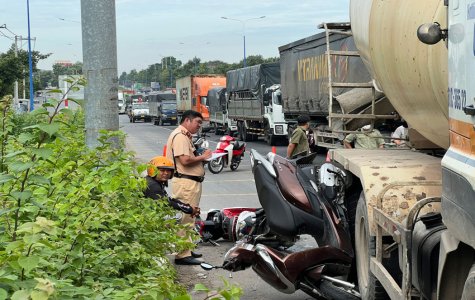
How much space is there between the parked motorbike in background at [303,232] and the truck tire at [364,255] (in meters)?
0.08

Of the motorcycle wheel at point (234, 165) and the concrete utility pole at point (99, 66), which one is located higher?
the concrete utility pole at point (99, 66)

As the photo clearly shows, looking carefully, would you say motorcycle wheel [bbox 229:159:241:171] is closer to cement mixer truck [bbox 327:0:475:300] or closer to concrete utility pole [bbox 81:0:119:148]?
concrete utility pole [bbox 81:0:119:148]

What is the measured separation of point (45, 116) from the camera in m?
4.08

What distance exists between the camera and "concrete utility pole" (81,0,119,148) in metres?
7.14

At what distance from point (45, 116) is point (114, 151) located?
2352 millimetres

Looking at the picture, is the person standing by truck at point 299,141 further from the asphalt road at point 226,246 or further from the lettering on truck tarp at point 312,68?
the lettering on truck tarp at point 312,68

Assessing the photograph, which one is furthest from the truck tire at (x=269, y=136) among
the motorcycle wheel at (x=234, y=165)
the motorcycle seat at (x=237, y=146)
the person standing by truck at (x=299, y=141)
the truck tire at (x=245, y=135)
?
the person standing by truck at (x=299, y=141)

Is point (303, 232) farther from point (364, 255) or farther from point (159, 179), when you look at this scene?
point (159, 179)

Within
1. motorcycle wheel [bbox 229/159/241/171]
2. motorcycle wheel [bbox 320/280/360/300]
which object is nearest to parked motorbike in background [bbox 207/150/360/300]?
motorcycle wheel [bbox 320/280/360/300]

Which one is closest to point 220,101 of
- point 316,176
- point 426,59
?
point 316,176

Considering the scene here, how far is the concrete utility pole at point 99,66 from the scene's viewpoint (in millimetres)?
7141

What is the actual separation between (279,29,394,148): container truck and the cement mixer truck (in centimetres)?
147

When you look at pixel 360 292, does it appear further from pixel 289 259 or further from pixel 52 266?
pixel 52 266

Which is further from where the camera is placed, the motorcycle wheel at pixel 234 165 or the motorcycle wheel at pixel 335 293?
the motorcycle wheel at pixel 234 165
